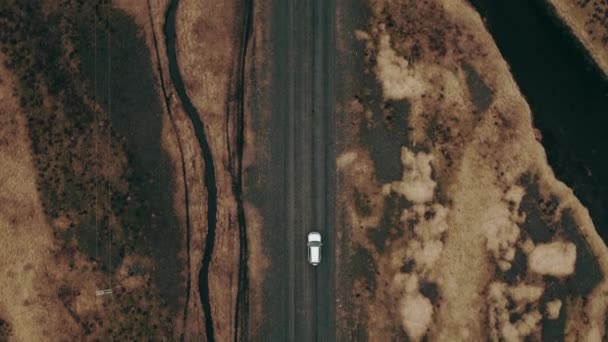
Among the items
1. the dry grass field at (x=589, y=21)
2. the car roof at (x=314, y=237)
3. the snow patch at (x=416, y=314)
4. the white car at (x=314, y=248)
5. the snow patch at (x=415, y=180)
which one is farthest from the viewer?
the dry grass field at (x=589, y=21)

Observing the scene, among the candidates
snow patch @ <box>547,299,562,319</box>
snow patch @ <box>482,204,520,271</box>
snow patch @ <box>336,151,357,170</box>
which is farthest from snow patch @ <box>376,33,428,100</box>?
snow patch @ <box>547,299,562,319</box>

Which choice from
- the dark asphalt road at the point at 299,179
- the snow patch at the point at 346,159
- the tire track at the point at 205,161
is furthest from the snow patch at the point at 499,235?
the tire track at the point at 205,161

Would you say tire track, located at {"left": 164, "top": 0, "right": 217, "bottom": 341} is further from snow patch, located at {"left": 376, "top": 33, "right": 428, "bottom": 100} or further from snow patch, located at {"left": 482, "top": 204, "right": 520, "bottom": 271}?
snow patch, located at {"left": 482, "top": 204, "right": 520, "bottom": 271}

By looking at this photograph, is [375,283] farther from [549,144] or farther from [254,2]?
[254,2]

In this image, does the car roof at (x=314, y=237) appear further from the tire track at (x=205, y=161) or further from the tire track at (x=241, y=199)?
the tire track at (x=205, y=161)

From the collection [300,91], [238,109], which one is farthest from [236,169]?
[300,91]

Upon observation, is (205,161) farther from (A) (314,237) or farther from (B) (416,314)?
(B) (416,314)
